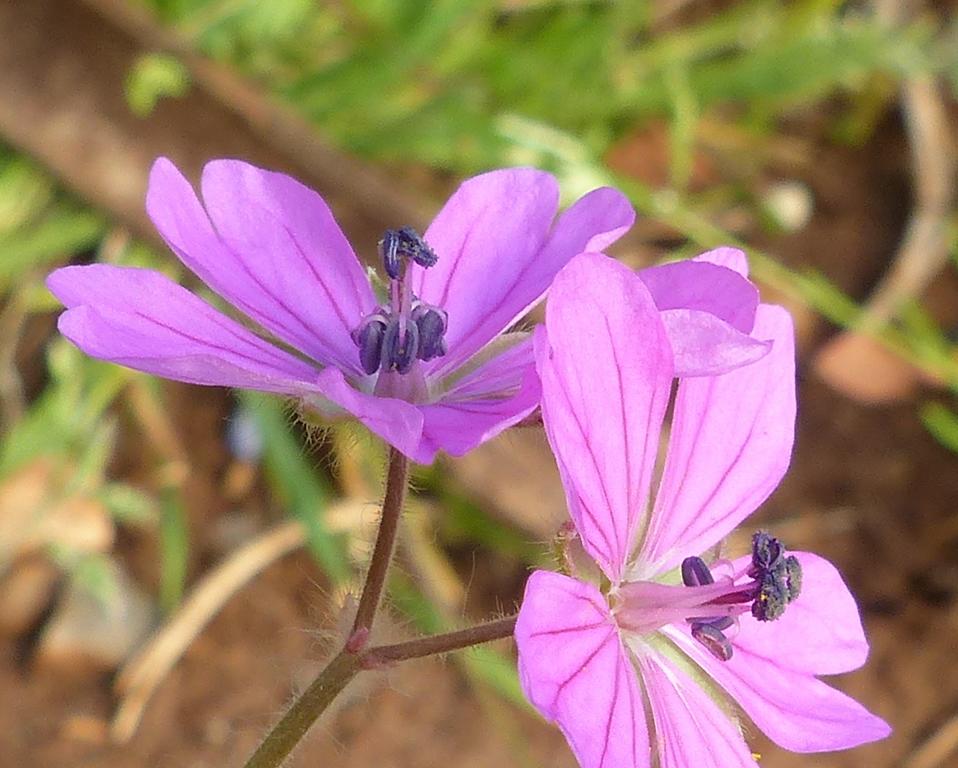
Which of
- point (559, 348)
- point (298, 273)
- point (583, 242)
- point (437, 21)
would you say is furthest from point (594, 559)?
point (437, 21)

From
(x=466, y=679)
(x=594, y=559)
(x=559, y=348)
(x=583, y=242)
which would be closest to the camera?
(x=559, y=348)

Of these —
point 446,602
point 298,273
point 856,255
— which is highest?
point 298,273

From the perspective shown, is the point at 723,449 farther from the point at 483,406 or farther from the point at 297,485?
the point at 297,485

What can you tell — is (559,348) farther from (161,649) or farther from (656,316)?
(161,649)

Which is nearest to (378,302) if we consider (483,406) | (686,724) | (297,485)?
(483,406)

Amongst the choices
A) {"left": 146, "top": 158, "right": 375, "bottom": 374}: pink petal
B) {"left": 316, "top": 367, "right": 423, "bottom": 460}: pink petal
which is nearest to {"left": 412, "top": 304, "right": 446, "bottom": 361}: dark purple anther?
{"left": 146, "top": 158, "right": 375, "bottom": 374}: pink petal

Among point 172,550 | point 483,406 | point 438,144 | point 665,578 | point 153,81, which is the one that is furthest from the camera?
point 438,144
